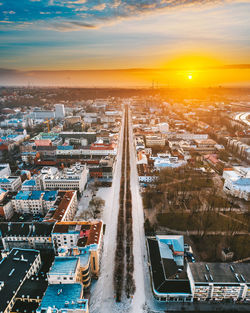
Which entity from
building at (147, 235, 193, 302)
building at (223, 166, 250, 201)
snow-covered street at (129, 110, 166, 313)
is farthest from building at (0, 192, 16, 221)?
building at (223, 166, 250, 201)

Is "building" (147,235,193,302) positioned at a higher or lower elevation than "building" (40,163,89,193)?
lower

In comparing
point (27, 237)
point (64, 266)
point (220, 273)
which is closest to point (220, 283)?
point (220, 273)

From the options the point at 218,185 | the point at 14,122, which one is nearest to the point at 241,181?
the point at 218,185

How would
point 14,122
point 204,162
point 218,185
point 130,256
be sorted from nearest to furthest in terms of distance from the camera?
point 130,256
point 218,185
point 204,162
point 14,122

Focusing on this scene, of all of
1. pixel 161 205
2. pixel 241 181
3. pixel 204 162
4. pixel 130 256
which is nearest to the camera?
pixel 130 256

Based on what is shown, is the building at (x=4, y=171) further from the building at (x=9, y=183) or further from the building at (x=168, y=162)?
the building at (x=168, y=162)

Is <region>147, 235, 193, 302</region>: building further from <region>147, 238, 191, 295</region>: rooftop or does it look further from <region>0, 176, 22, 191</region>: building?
<region>0, 176, 22, 191</region>: building

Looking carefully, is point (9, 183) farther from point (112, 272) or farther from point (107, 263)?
point (112, 272)

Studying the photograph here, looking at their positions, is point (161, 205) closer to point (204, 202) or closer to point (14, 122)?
point (204, 202)
